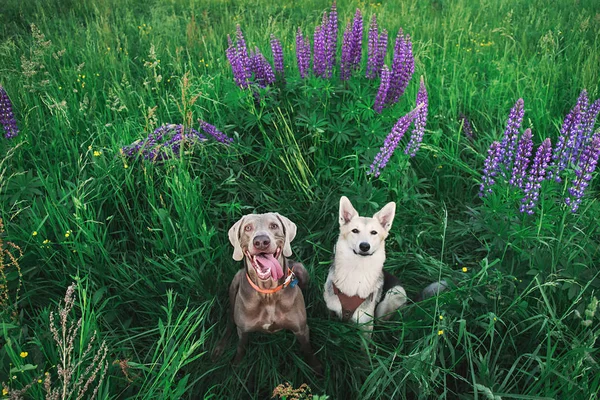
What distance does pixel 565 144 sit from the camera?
266 cm

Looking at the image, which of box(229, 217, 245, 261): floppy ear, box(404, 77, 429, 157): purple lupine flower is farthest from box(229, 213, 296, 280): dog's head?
box(404, 77, 429, 157): purple lupine flower

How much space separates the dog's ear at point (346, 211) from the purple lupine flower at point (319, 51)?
153 centimetres

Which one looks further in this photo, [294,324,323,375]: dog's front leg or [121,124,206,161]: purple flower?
[121,124,206,161]: purple flower

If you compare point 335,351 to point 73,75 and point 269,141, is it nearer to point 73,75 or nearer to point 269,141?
point 269,141

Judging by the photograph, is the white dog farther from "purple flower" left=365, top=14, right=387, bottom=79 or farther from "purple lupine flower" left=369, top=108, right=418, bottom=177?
"purple flower" left=365, top=14, right=387, bottom=79

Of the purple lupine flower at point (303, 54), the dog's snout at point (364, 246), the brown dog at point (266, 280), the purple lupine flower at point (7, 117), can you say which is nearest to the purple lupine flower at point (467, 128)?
the purple lupine flower at point (303, 54)

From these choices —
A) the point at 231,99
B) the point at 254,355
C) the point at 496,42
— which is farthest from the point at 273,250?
the point at 496,42

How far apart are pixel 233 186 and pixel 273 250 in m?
1.25

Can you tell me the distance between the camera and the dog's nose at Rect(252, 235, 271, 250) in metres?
1.91

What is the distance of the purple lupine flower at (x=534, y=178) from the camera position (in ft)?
7.95

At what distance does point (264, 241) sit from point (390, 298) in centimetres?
95

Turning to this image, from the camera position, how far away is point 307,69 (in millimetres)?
3482

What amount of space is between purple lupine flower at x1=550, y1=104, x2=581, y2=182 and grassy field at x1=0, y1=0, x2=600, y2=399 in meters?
0.12

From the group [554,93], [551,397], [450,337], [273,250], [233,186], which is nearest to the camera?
[551,397]
